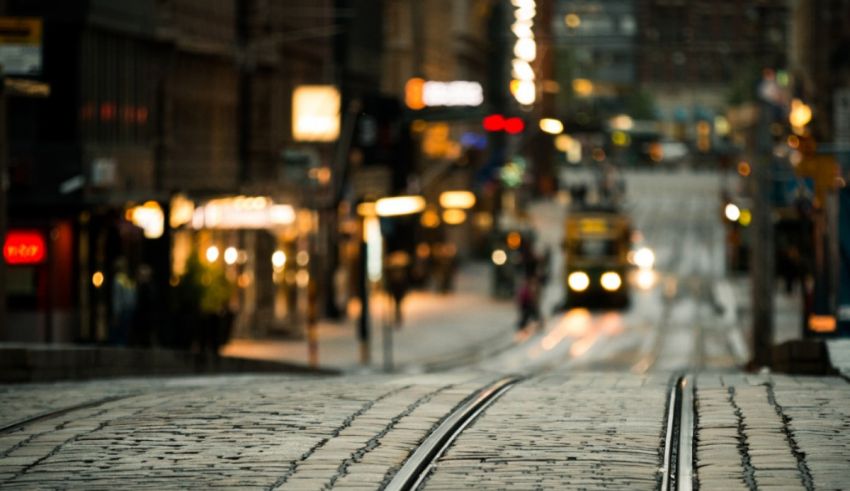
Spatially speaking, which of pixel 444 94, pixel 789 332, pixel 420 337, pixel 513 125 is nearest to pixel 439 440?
pixel 420 337

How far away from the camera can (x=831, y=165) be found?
120ft

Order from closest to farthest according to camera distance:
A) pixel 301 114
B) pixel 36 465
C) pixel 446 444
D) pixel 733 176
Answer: pixel 36 465, pixel 446 444, pixel 301 114, pixel 733 176

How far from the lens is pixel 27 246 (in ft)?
115

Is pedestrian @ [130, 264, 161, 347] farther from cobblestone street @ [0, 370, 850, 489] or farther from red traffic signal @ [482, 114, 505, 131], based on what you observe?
red traffic signal @ [482, 114, 505, 131]

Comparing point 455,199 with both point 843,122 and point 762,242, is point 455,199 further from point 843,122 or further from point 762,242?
point 843,122

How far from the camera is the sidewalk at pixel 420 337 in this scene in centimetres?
4278

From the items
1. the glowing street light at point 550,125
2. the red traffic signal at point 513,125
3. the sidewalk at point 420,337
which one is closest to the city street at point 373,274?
the red traffic signal at point 513,125

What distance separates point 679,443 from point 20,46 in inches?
408

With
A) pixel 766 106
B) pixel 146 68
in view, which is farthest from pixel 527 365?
pixel 146 68

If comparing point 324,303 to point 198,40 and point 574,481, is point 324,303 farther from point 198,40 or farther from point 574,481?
point 574,481

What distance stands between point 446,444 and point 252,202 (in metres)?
34.3

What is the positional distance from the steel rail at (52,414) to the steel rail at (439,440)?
341cm

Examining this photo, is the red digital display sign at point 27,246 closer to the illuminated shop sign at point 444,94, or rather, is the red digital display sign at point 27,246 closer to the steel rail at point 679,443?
the steel rail at point 679,443

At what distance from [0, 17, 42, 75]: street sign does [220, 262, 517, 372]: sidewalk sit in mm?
12497
